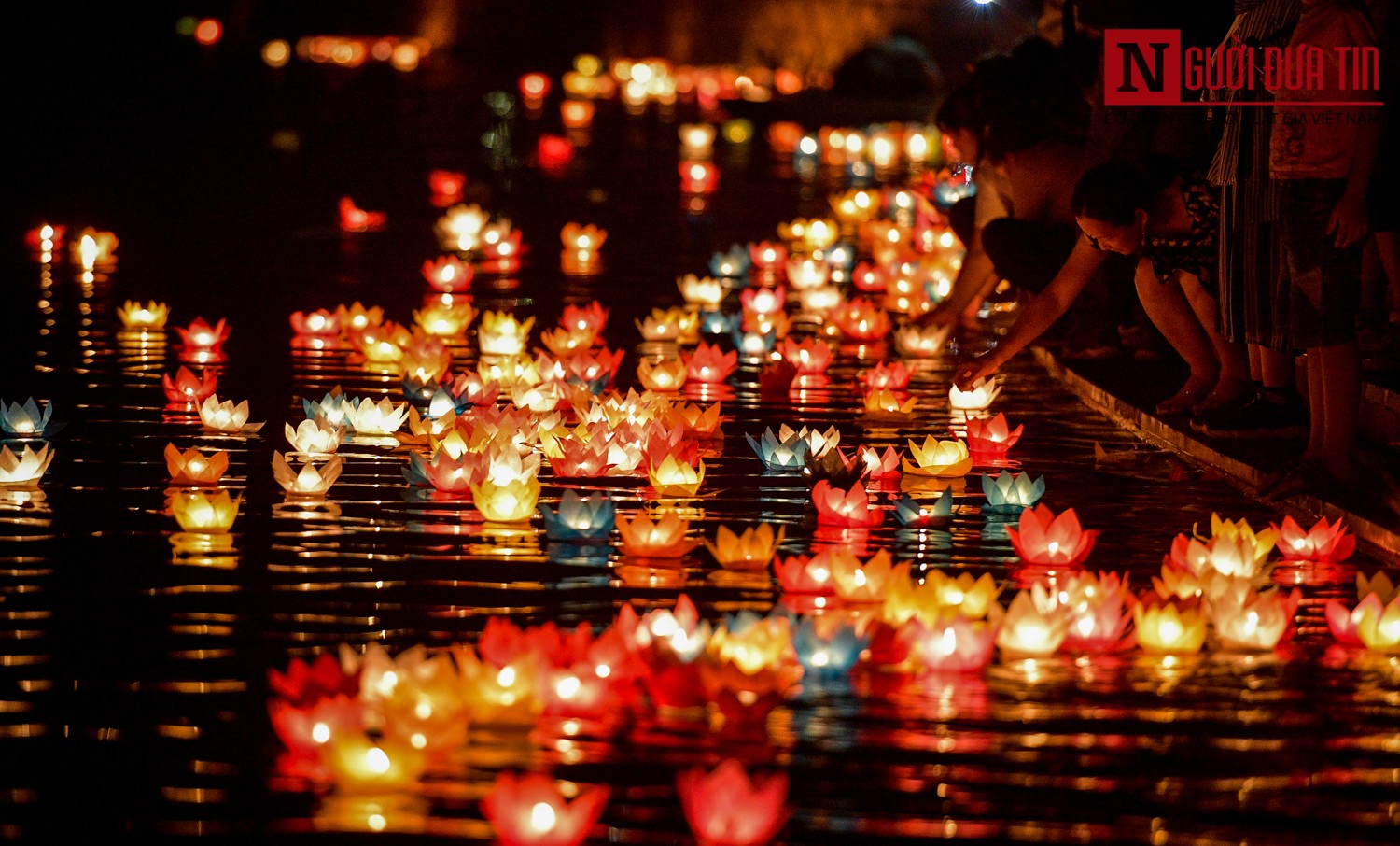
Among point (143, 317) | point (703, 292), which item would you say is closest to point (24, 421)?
point (143, 317)

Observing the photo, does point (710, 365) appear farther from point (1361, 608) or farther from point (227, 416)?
point (1361, 608)

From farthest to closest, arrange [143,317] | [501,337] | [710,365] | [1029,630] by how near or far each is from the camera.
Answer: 1. [143,317]
2. [501,337]
3. [710,365]
4. [1029,630]

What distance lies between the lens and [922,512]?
478 cm

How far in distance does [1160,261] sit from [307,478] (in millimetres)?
2628

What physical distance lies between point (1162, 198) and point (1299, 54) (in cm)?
106

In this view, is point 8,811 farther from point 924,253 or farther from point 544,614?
point 924,253

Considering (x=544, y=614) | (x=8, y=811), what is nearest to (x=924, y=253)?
(x=544, y=614)

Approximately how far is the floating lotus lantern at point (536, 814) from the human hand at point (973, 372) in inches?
119

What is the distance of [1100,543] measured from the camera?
4504 millimetres

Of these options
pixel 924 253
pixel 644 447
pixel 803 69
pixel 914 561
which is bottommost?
pixel 914 561

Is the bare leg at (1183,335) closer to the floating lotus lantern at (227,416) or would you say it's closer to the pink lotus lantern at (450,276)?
the floating lotus lantern at (227,416)

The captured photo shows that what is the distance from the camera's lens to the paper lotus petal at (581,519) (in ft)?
14.2

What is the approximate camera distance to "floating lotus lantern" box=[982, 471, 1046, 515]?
4.82 m

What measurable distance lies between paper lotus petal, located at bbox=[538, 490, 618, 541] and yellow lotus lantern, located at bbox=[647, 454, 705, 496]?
58 centimetres
